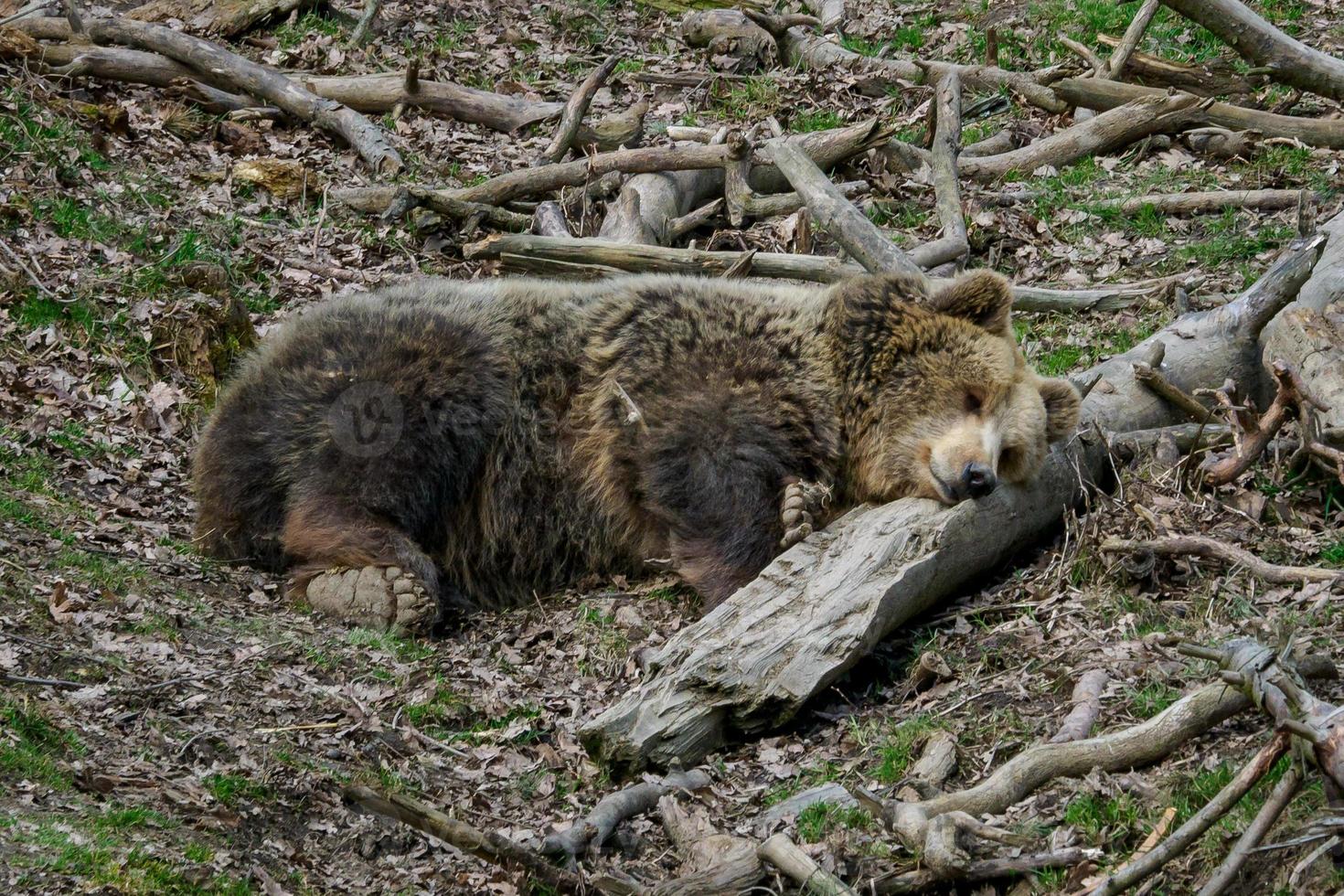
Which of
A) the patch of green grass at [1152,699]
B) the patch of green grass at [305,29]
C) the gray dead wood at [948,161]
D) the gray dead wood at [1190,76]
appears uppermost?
the patch of green grass at [305,29]

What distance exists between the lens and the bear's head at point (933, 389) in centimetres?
642

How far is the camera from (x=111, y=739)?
177 inches

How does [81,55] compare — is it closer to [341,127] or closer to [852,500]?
[341,127]

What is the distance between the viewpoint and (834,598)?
5.57m

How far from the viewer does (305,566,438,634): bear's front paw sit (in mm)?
6316

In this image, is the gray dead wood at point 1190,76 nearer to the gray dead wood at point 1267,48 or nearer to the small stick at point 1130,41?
the small stick at point 1130,41

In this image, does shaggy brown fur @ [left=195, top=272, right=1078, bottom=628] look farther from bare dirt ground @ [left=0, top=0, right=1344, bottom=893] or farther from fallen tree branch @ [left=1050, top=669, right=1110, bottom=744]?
fallen tree branch @ [left=1050, top=669, right=1110, bottom=744]

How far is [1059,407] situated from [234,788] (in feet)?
14.2

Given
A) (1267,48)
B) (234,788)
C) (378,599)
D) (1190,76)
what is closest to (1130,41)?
(1190,76)

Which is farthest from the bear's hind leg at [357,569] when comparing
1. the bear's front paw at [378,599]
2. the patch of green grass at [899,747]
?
the patch of green grass at [899,747]

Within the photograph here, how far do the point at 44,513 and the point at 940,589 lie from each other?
4376 millimetres

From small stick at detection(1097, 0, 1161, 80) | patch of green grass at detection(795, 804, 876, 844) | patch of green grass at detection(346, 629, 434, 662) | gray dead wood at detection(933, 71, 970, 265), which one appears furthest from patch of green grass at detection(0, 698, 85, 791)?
small stick at detection(1097, 0, 1161, 80)

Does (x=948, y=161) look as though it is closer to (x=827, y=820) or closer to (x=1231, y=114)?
(x=1231, y=114)

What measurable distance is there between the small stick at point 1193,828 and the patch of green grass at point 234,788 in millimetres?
2746
